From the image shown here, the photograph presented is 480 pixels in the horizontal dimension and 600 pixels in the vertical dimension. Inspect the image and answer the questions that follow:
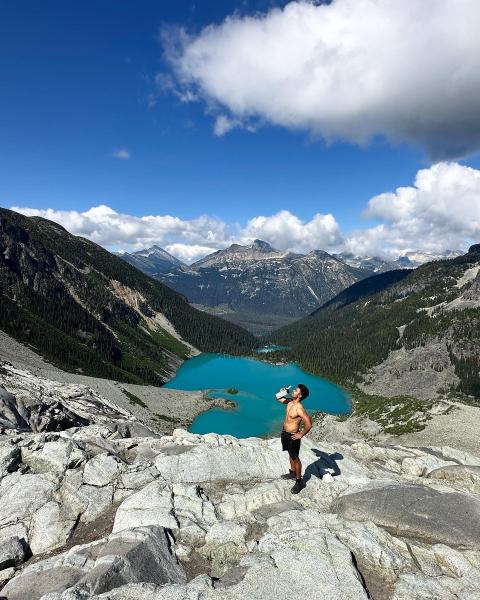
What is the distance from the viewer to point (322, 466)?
2475 centimetres

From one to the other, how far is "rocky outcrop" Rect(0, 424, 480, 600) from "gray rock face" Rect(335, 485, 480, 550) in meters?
0.05

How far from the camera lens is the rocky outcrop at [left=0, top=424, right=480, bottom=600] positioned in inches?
468

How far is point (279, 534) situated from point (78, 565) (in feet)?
25.0

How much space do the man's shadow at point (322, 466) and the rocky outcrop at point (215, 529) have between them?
0.47ft

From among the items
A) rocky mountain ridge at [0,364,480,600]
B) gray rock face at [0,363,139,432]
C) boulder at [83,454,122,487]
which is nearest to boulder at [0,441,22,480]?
rocky mountain ridge at [0,364,480,600]

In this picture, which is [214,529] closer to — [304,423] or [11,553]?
[304,423]

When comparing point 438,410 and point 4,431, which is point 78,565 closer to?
point 4,431

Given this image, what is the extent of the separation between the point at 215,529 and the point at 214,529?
0.04m

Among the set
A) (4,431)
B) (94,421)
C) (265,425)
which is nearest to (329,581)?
(4,431)

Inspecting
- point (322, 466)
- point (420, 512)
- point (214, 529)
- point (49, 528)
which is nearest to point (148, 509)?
point (214, 529)

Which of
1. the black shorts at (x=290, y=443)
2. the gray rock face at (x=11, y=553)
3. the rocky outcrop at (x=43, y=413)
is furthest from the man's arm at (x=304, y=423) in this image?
the rocky outcrop at (x=43, y=413)

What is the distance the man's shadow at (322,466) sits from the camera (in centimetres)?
2283

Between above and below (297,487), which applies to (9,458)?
below

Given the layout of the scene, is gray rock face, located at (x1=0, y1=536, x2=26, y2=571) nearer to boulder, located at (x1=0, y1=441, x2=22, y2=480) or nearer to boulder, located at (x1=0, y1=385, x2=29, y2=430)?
boulder, located at (x1=0, y1=441, x2=22, y2=480)
